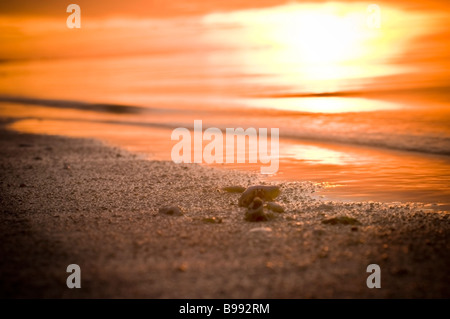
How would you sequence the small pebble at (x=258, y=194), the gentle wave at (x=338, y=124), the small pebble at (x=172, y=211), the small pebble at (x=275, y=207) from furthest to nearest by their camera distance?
1. the gentle wave at (x=338, y=124)
2. the small pebble at (x=258, y=194)
3. the small pebble at (x=275, y=207)
4. the small pebble at (x=172, y=211)

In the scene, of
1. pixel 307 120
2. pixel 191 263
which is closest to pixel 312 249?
pixel 191 263

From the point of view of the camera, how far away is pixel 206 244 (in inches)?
187

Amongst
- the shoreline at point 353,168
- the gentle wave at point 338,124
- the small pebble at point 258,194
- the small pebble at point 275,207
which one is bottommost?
the small pebble at point 275,207

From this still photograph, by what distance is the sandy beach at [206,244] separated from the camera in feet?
12.9

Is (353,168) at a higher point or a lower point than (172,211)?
higher

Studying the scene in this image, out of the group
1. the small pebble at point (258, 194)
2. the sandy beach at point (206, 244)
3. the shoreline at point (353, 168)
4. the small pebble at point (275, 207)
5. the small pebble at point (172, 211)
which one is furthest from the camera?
the shoreline at point (353, 168)

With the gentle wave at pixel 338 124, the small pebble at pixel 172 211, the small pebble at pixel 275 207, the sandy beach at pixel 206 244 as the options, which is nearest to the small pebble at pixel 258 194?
the sandy beach at pixel 206 244

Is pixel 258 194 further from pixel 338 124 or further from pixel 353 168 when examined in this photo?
pixel 338 124

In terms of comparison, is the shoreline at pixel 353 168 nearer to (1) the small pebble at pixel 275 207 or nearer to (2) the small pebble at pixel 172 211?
(1) the small pebble at pixel 275 207

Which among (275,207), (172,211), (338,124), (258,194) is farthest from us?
(338,124)

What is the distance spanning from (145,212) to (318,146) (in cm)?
637

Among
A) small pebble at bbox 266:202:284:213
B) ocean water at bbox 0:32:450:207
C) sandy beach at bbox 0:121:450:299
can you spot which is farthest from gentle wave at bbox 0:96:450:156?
small pebble at bbox 266:202:284:213

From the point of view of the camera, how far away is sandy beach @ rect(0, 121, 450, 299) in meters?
3.93

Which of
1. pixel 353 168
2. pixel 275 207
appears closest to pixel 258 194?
pixel 275 207
